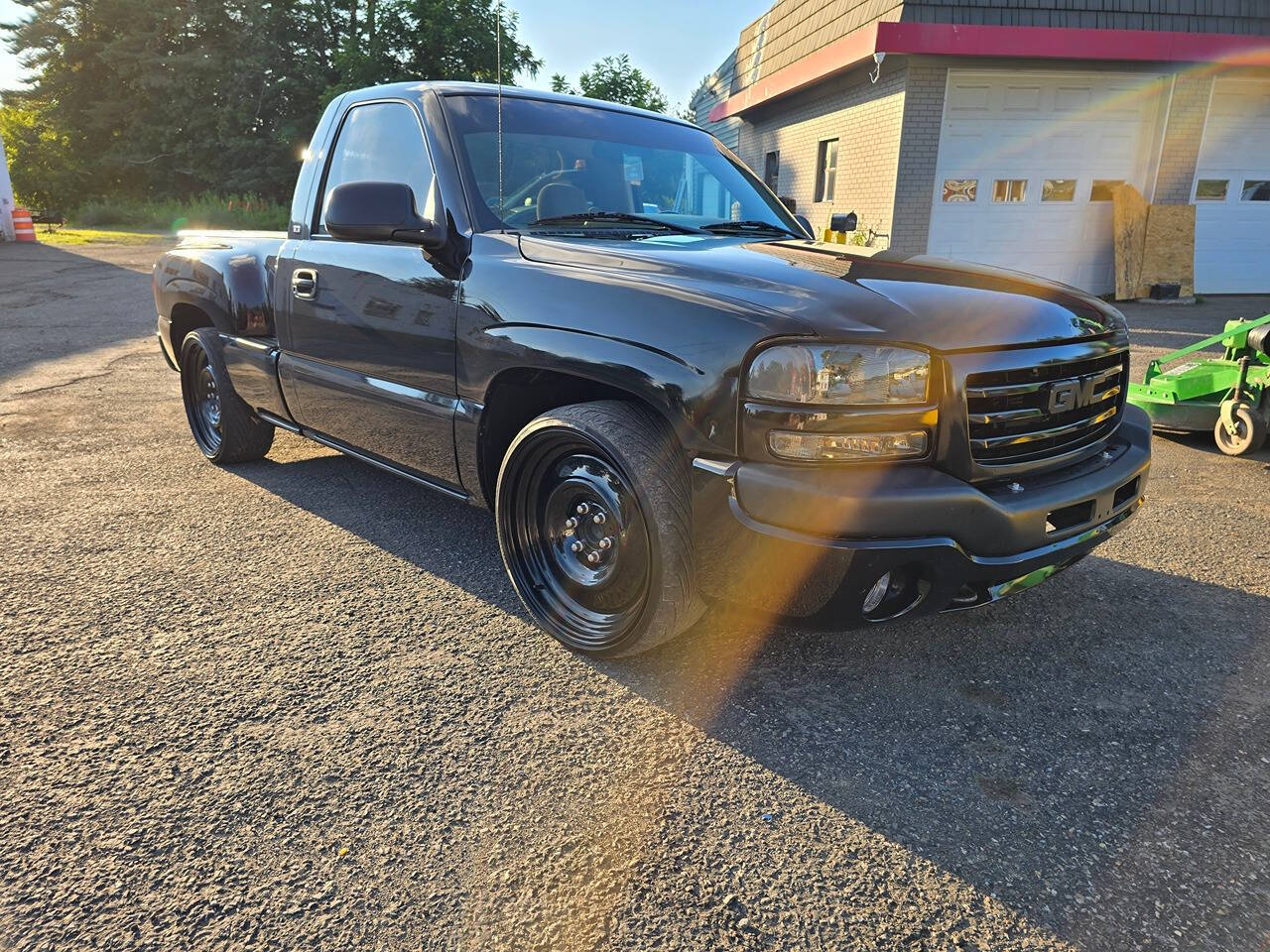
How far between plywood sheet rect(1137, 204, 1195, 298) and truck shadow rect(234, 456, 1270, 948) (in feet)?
37.0

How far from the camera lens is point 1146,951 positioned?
1.64m

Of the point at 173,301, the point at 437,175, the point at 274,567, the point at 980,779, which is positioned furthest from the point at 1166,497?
the point at 173,301

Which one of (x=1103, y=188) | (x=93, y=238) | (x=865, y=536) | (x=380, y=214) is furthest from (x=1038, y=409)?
(x=93, y=238)

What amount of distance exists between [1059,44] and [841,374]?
473 inches

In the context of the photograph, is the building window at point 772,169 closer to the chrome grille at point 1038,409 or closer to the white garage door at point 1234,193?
the white garage door at point 1234,193

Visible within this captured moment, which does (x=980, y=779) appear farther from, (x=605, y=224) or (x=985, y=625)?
(x=605, y=224)

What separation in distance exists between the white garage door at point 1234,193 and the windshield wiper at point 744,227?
12.5 meters

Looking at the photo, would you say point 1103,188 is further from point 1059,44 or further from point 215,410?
point 215,410

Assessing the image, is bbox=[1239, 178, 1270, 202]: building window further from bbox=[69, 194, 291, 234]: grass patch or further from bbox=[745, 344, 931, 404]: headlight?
bbox=[69, 194, 291, 234]: grass patch

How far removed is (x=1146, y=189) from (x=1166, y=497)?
35.0 ft

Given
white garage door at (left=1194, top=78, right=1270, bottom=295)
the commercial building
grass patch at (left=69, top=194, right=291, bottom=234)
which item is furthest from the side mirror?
grass patch at (left=69, top=194, right=291, bottom=234)

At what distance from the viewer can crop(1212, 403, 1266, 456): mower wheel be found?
16.0ft

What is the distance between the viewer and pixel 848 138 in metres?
13.6

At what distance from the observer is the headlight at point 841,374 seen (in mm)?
2107
